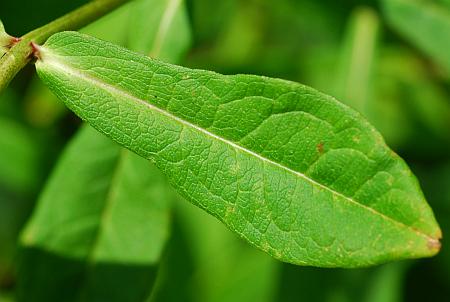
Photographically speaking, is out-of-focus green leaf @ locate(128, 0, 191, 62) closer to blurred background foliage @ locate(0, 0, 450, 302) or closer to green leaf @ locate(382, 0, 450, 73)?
blurred background foliage @ locate(0, 0, 450, 302)

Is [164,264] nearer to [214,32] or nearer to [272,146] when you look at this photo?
[214,32]

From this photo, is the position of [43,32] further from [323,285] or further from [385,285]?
[385,285]

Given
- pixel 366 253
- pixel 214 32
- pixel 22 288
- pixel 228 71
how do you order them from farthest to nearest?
pixel 228 71, pixel 214 32, pixel 22 288, pixel 366 253

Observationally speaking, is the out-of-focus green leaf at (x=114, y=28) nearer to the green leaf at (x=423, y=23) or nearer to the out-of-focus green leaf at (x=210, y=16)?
the out-of-focus green leaf at (x=210, y=16)

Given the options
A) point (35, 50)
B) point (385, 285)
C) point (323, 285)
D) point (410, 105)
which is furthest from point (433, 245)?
point (410, 105)

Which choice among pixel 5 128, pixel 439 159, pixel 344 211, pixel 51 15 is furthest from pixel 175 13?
pixel 439 159

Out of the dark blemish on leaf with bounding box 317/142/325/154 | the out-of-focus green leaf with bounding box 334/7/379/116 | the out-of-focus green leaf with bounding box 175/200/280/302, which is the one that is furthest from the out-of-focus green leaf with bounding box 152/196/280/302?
the dark blemish on leaf with bounding box 317/142/325/154
